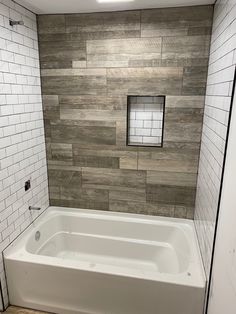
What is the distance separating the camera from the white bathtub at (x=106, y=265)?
1.72m

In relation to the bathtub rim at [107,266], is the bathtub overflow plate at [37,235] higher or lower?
lower

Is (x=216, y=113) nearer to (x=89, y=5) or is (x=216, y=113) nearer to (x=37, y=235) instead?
(x=89, y=5)

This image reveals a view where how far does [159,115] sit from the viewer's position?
7.85 ft

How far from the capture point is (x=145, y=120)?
2443 mm

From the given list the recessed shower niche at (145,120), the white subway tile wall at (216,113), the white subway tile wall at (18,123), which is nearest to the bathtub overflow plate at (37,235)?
the white subway tile wall at (18,123)

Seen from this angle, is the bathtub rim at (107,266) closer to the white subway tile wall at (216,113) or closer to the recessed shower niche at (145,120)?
the white subway tile wall at (216,113)

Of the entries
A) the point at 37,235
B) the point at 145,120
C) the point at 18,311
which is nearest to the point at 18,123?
the point at 37,235

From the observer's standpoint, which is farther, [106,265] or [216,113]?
[106,265]

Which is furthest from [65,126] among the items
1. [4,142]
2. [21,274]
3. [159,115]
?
[21,274]

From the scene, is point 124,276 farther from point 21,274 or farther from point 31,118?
point 31,118

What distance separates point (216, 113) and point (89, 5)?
4.74 ft

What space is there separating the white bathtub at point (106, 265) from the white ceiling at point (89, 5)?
6.83 ft

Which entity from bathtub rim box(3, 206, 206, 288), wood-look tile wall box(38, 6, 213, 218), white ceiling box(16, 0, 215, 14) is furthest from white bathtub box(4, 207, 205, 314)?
white ceiling box(16, 0, 215, 14)

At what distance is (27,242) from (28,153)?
84 cm
